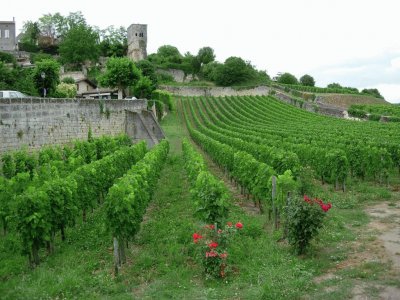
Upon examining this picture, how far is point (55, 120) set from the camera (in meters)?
27.7

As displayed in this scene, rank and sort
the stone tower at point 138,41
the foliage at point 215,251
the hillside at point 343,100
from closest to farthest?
the foliage at point 215,251 → the hillside at point 343,100 → the stone tower at point 138,41

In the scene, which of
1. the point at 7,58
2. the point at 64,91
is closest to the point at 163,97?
the point at 64,91

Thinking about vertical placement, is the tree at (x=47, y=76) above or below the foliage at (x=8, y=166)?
above

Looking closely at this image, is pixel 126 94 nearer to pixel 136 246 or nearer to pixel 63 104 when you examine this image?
pixel 63 104

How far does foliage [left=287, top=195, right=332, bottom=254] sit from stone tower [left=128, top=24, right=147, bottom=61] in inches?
3392

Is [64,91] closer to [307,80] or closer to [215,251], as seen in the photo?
[215,251]

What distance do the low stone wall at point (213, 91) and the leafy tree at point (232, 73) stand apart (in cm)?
367

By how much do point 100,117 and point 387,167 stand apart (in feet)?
71.8

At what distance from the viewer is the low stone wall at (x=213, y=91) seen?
8350 centimetres

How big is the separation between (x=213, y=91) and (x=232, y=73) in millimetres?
7122

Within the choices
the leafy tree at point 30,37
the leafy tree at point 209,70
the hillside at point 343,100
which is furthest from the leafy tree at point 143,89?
the leafy tree at point 30,37

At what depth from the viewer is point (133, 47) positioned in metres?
93.7

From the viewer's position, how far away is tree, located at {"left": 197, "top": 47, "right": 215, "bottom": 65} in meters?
103

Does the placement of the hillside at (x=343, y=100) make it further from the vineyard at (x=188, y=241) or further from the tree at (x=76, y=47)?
the vineyard at (x=188, y=241)
